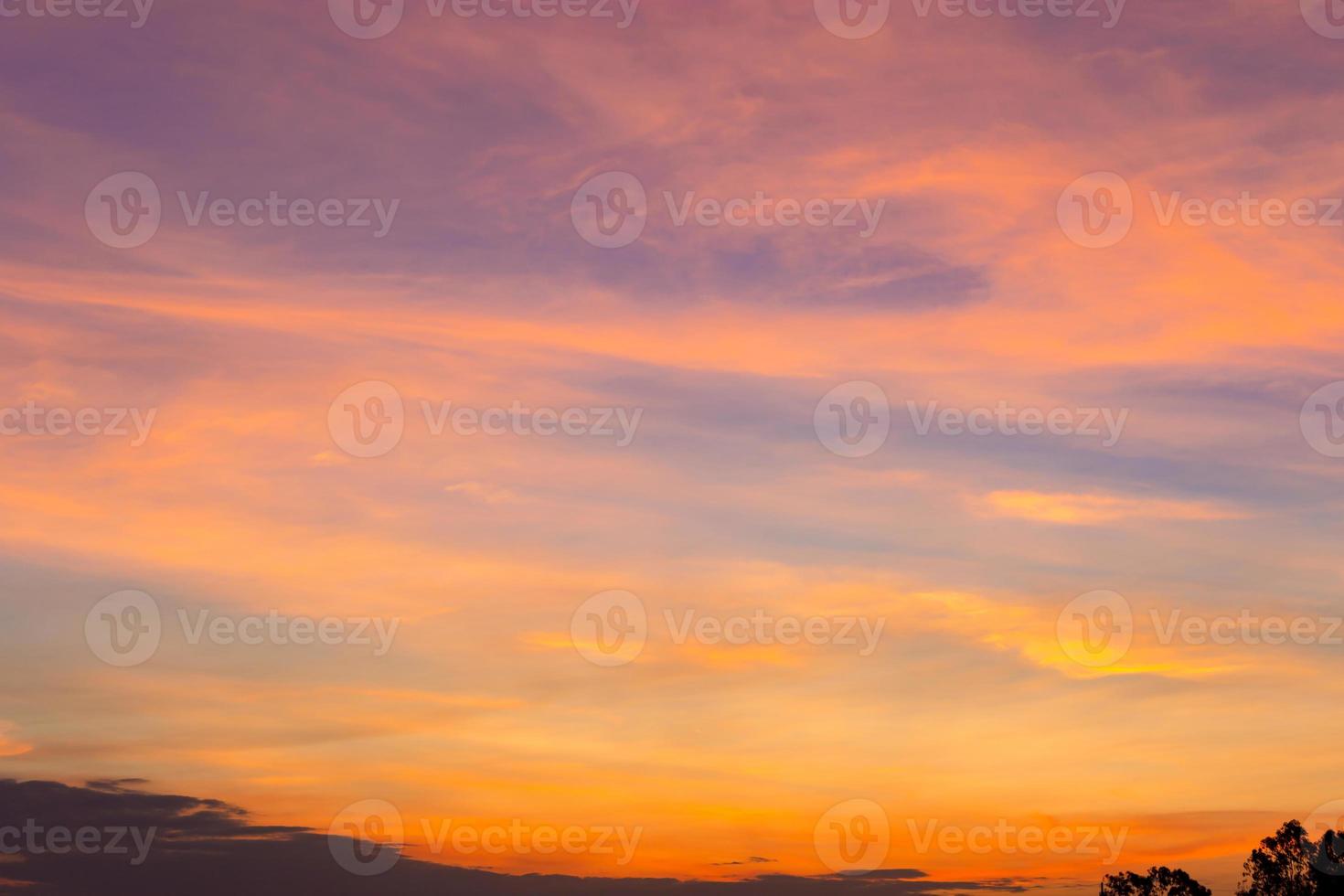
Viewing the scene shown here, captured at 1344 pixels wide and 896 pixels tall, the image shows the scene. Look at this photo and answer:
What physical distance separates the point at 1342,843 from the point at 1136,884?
893 inches

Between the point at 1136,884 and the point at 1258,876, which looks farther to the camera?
the point at 1136,884

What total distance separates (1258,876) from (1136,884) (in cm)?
1512

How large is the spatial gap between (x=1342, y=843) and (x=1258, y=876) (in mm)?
7880

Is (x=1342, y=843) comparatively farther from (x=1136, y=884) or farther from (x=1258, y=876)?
(x=1136, y=884)

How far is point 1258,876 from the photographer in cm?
10819

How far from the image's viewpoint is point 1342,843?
338ft

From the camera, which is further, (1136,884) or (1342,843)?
(1136,884)

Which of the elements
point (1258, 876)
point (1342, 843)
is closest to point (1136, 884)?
point (1258, 876)
